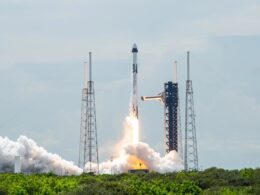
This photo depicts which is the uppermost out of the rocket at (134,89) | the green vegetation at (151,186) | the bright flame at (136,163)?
the rocket at (134,89)

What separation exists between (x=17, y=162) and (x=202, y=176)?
4289cm

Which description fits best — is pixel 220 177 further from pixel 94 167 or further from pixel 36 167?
pixel 36 167

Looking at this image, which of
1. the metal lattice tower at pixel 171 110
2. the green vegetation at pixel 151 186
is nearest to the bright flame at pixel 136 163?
the metal lattice tower at pixel 171 110

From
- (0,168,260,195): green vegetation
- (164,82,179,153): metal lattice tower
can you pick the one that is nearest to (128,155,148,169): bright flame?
(164,82,179,153): metal lattice tower

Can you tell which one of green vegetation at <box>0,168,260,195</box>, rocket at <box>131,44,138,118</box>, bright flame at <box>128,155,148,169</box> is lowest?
green vegetation at <box>0,168,260,195</box>

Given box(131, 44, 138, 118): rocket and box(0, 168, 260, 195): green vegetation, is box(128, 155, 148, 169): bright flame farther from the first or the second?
box(0, 168, 260, 195): green vegetation

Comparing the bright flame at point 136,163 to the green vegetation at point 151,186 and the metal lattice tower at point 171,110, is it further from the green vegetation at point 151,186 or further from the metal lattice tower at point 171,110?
the green vegetation at point 151,186

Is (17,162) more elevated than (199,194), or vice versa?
(17,162)

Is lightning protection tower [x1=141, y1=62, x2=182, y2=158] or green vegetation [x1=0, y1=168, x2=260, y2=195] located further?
lightning protection tower [x1=141, y1=62, x2=182, y2=158]

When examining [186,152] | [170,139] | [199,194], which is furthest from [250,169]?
[170,139]

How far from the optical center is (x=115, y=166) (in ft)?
490

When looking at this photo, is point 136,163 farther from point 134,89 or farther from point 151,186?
point 151,186

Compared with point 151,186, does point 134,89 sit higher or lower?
higher

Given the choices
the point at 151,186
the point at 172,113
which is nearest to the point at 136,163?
the point at 172,113
